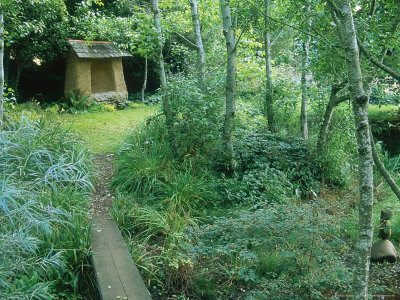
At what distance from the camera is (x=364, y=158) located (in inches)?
113

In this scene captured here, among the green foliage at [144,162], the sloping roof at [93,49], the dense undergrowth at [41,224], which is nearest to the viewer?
the dense undergrowth at [41,224]

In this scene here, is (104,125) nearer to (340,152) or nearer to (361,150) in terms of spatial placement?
(340,152)

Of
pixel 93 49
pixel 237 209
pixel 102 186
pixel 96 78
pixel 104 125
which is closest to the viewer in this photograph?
pixel 237 209

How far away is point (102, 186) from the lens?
21.4 ft

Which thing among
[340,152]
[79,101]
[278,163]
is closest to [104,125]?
[79,101]

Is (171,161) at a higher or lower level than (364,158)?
lower

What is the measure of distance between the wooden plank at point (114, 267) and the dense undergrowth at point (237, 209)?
238 mm

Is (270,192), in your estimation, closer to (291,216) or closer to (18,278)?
(291,216)

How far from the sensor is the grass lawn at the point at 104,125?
863cm

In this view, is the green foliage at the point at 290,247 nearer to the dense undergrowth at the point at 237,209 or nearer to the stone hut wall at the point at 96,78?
the dense undergrowth at the point at 237,209

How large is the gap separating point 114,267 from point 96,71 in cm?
1163

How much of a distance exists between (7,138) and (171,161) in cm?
267

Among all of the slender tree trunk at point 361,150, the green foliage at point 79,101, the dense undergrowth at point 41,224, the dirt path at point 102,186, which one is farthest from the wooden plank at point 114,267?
the green foliage at point 79,101

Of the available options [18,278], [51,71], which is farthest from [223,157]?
[51,71]
